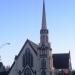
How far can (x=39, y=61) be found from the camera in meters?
75.4

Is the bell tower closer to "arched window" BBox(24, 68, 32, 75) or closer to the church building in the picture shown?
the church building

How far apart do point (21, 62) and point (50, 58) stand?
7.55 metres

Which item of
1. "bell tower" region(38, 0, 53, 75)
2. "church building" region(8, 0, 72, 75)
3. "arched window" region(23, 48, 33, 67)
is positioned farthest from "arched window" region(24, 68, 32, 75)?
A: "bell tower" region(38, 0, 53, 75)

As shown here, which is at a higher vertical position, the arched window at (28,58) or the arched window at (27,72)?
the arched window at (28,58)

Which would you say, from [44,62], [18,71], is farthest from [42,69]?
[18,71]

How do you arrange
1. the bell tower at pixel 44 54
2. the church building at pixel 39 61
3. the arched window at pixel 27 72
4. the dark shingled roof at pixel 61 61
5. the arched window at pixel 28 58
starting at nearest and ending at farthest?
the bell tower at pixel 44 54 → the church building at pixel 39 61 → the arched window at pixel 27 72 → the arched window at pixel 28 58 → the dark shingled roof at pixel 61 61

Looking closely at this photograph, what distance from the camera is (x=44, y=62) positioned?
7519cm

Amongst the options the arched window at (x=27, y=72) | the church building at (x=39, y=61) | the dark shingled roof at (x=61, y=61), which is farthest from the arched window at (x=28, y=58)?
the dark shingled roof at (x=61, y=61)

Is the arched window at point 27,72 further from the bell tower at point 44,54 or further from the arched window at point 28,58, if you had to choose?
the bell tower at point 44,54

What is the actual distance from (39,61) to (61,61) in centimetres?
787

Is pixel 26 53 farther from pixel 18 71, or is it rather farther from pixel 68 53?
pixel 68 53

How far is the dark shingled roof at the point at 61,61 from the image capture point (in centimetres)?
7909

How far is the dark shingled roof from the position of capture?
79.1 metres

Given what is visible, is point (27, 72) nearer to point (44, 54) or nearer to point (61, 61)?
point (44, 54)
